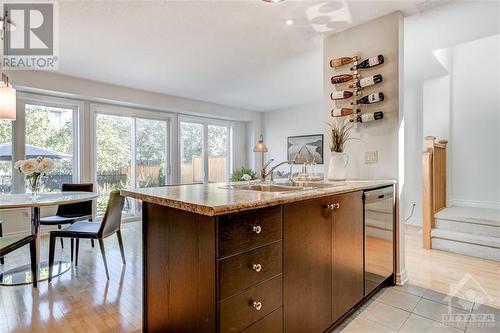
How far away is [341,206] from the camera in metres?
1.73

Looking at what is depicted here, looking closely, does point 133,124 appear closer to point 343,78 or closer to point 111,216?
point 111,216

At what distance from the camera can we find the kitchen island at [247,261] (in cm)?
110

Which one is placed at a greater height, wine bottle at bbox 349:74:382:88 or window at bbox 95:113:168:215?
wine bottle at bbox 349:74:382:88

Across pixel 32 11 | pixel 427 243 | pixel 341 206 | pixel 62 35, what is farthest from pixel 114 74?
pixel 427 243

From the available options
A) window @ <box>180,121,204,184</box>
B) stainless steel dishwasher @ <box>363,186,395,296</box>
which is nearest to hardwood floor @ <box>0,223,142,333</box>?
stainless steel dishwasher @ <box>363,186,395,296</box>

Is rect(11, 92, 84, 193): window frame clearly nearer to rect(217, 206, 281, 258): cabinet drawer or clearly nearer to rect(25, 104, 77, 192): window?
rect(25, 104, 77, 192): window

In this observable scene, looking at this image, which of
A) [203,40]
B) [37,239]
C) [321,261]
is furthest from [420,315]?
[37,239]

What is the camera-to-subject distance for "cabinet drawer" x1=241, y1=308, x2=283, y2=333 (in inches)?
46.6

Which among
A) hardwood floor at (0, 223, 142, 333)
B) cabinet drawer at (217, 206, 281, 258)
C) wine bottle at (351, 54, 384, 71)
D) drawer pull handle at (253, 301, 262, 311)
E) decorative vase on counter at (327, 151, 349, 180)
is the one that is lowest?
hardwood floor at (0, 223, 142, 333)

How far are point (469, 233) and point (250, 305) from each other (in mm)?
3410

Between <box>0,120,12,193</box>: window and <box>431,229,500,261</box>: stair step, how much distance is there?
5885mm

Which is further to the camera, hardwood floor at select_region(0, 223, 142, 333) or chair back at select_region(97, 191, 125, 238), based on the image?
chair back at select_region(97, 191, 125, 238)

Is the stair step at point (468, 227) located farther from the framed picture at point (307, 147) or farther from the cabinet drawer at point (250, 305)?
the cabinet drawer at point (250, 305)

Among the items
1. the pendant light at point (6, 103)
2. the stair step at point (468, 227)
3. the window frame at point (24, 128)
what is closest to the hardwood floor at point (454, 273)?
the stair step at point (468, 227)
